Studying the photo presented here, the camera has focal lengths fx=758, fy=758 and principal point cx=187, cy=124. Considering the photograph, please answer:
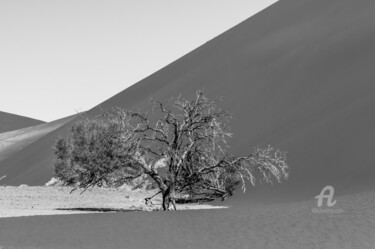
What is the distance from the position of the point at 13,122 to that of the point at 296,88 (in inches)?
4684

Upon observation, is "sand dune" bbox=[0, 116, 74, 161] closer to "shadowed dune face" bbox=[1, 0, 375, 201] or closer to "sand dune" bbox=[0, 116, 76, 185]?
"sand dune" bbox=[0, 116, 76, 185]

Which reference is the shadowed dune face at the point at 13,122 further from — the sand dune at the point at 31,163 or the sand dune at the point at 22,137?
the sand dune at the point at 31,163

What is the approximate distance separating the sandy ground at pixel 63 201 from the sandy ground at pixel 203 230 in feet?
14.3

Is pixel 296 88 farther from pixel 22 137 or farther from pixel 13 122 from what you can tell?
pixel 13 122

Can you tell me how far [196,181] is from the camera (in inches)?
1107

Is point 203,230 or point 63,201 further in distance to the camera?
point 63,201

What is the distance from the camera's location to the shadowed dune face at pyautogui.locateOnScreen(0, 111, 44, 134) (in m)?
159

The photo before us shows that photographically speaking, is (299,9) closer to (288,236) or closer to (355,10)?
(355,10)

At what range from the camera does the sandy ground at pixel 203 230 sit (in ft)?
55.3

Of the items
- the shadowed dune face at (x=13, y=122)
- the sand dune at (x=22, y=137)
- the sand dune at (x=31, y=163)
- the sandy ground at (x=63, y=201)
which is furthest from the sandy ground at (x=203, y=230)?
the shadowed dune face at (x=13, y=122)

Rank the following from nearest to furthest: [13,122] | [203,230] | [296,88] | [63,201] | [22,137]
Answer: [203,230] < [63,201] < [296,88] < [22,137] < [13,122]

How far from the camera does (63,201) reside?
3394 cm

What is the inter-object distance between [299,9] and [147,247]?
65077mm

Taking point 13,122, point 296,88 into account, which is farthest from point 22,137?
point 296,88
